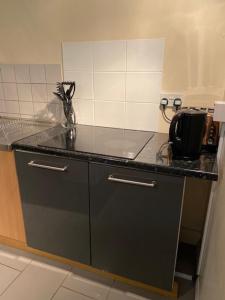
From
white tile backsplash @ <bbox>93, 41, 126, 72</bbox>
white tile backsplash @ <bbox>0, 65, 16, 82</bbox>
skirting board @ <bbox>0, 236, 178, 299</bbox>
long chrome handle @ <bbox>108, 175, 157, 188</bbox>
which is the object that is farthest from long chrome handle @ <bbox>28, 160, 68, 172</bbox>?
white tile backsplash @ <bbox>0, 65, 16, 82</bbox>

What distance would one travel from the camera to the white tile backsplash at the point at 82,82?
1686mm

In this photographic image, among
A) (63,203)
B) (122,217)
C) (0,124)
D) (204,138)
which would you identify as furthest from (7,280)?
(204,138)

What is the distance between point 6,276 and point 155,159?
1266 millimetres

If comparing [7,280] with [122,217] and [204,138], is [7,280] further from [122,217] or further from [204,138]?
[204,138]

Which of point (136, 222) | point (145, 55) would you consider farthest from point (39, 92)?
point (136, 222)

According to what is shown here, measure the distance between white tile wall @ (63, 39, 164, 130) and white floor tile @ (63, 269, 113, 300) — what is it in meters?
1.04

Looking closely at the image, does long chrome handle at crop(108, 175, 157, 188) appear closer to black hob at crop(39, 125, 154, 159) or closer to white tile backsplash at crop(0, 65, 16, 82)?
black hob at crop(39, 125, 154, 159)

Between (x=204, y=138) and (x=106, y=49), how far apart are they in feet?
2.88

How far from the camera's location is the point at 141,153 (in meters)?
1.23

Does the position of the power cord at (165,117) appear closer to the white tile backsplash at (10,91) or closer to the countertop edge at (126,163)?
the countertop edge at (126,163)

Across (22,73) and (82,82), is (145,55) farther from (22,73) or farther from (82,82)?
(22,73)

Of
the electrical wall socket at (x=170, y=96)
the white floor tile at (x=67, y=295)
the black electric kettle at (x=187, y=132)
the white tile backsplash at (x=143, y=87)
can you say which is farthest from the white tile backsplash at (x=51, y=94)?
the white floor tile at (x=67, y=295)

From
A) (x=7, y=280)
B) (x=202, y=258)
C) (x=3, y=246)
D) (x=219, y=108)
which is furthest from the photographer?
(x=3, y=246)

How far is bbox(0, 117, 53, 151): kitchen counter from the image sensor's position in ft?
4.59
